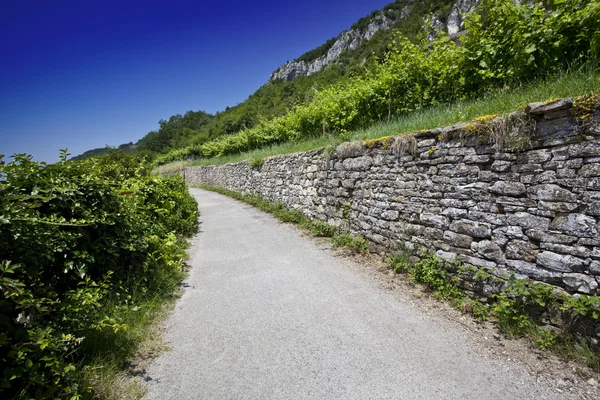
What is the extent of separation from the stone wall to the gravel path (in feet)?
3.61

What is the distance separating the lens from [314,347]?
120 inches

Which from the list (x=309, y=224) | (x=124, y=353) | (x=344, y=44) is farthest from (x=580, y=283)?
(x=344, y=44)

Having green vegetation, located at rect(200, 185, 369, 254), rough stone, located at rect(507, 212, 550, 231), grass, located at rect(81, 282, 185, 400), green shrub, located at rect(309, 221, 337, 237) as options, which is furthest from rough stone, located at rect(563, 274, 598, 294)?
green shrub, located at rect(309, 221, 337, 237)

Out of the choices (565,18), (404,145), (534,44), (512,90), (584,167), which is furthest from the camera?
(404,145)

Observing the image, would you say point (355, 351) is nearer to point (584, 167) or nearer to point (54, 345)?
point (54, 345)

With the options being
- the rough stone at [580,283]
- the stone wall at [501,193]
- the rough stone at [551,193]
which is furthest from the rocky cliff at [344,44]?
the rough stone at [580,283]

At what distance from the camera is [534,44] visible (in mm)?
4004

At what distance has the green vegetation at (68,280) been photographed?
1925 millimetres

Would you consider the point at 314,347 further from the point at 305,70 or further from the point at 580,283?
the point at 305,70

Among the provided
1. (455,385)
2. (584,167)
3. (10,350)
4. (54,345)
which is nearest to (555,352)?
(455,385)

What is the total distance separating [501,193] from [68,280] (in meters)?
4.85

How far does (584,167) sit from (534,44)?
2340 mm

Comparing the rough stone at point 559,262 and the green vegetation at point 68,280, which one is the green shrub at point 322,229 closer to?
the green vegetation at point 68,280

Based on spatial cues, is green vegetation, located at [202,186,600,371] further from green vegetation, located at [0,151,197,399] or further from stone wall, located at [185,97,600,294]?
green vegetation, located at [0,151,197,399]
